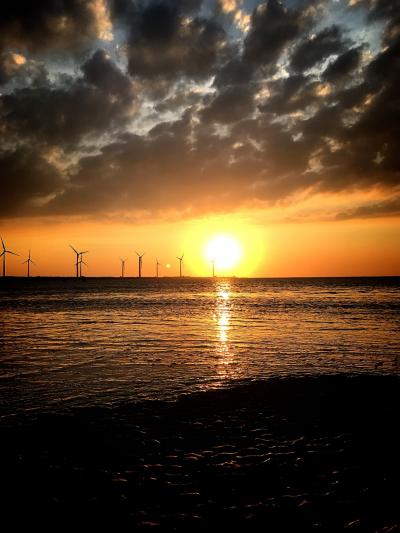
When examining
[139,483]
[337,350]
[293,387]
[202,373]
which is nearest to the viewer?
[139,483]

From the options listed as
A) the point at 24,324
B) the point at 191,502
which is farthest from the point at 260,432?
the point at 24,324

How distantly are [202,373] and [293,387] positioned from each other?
155 inches

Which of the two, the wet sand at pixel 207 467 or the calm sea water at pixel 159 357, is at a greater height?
the wet sand at pixel 207 467

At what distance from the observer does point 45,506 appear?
604 centimetres

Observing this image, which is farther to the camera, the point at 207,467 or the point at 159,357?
the point at 159,357

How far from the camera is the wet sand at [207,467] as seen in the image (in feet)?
19.1

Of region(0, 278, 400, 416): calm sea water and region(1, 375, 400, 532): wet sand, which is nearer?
region(1, 375, 400, 532): wet sand

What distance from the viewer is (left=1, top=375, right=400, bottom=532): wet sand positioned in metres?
5.82

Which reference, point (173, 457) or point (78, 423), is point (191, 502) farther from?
point (78, 423)

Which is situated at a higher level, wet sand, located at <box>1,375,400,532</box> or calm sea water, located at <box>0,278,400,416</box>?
wet sand, located at <box>1,375,400,532</box>

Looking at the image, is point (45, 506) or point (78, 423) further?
point (78, 423)

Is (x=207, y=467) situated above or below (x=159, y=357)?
above

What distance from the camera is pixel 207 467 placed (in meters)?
7.37

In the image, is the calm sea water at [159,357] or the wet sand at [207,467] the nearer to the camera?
the wet sand at [207,467]
